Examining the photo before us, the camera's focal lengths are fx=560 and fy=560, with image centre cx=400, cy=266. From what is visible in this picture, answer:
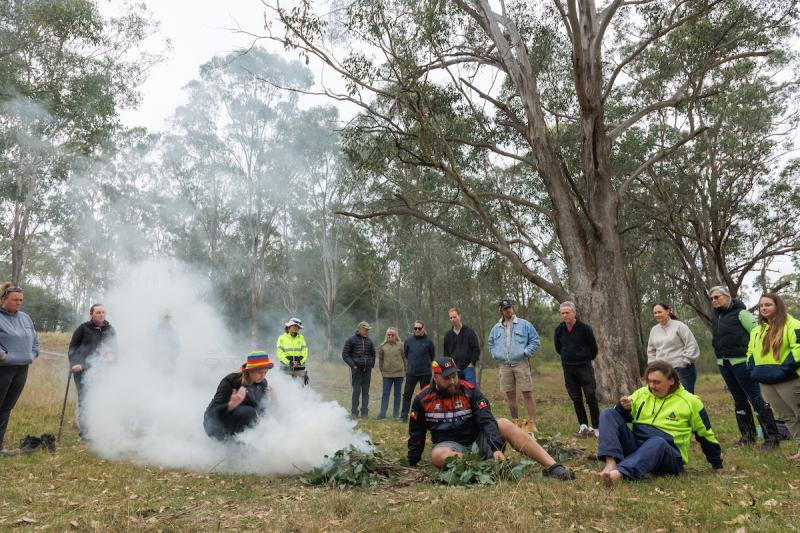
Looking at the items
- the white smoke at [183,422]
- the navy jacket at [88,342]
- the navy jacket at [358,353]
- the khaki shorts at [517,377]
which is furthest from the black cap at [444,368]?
the navy jacket at [358,353]

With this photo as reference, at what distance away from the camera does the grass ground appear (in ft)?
11.9

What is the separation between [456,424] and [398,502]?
1096 millimetres

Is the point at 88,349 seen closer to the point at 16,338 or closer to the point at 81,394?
the point at 81,394

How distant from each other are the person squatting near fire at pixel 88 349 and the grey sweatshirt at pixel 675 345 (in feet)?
23.7

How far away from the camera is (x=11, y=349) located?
6422mm

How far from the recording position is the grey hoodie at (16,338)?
21.0 ft

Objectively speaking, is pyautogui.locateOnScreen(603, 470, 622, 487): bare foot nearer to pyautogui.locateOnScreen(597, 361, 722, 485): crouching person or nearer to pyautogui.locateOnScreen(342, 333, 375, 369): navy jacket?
pyautogui.locateOnScreen(597, 361, 722, 485): crouching person

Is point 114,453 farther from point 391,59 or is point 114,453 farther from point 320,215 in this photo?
point 320,215

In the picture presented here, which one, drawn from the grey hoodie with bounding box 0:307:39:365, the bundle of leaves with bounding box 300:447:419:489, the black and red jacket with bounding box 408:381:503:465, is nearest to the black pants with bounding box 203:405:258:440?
the bundle of leaves with bounding box 300:447:419:489

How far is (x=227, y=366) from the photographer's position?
1449cm

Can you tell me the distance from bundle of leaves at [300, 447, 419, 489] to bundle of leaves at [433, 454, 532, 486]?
43 cm

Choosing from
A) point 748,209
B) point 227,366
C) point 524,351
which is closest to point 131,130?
point 227,366

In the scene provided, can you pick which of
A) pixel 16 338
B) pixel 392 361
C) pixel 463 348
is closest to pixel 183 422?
pixel 16 338

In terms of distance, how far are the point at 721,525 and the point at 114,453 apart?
20.1 ft
